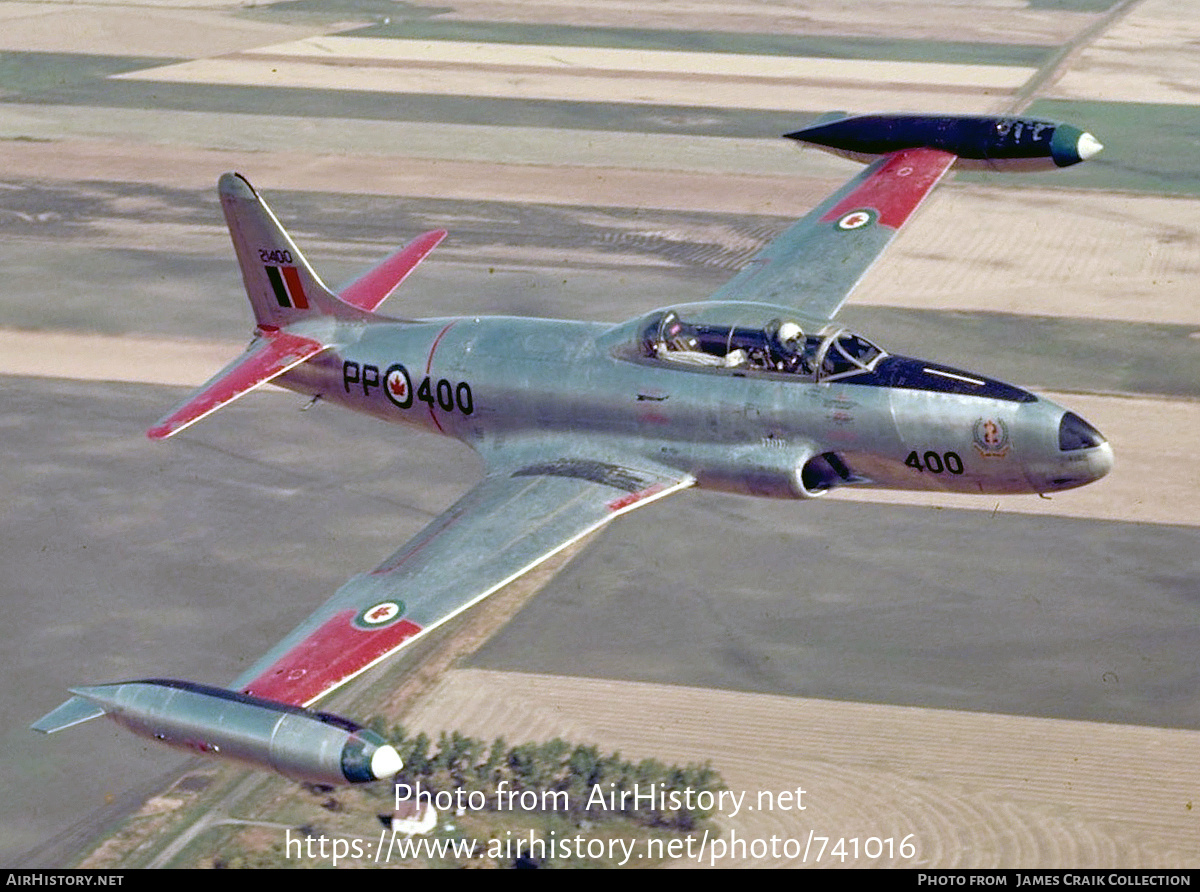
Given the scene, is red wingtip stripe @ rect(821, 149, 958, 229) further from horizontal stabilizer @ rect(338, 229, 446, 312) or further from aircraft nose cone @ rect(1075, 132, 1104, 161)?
horizontal stabilizer @ rect(338, 229, 446, 312)

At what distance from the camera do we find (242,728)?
19.0 metres

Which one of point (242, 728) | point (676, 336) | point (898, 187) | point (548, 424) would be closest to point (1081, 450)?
point (676, 336)

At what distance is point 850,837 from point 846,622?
5.77m

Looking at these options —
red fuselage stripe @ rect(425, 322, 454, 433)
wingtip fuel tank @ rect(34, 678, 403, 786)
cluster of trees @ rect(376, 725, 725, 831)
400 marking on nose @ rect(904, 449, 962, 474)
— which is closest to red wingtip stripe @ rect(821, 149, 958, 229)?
red fuselage stripe @ rect(425, 322, 454, 433)

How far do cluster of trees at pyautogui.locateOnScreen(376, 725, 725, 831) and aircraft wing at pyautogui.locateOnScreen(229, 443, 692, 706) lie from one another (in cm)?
204

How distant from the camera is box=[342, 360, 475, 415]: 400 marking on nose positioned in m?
27.0

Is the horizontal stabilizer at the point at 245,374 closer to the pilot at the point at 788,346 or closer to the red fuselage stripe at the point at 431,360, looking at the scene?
the red fuselage stripe at the point at 431,360

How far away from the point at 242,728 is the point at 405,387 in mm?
9334

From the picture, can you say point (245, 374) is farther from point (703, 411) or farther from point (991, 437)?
point (991, 437)

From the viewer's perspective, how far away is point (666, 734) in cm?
2373

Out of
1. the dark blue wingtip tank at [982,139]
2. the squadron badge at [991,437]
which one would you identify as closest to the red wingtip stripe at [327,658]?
the squadron badge at [991,437]

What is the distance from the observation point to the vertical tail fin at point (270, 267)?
28.6 m
